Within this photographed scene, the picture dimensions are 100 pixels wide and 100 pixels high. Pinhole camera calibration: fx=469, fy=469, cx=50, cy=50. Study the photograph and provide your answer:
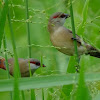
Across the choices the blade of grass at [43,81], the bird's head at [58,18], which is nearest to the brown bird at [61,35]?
the bird's head at [58,18]

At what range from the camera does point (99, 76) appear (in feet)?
5.65

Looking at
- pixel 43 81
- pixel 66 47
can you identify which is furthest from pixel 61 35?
pixel 43 81

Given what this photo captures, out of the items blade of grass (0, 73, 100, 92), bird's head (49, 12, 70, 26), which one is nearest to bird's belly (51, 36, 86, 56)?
bird's head (49, 12, 70, 26)

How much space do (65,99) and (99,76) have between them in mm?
210

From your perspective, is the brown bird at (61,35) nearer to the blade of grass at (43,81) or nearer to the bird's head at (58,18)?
the bird's head at (58,18)

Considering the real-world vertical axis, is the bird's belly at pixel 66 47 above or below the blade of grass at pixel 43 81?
above

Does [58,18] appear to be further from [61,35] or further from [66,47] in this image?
[66,47]

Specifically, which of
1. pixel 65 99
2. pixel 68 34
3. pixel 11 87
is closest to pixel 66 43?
pixel 68 34

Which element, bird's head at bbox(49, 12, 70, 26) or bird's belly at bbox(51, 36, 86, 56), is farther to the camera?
bird's head at bbox(49, 12, 70, 26)

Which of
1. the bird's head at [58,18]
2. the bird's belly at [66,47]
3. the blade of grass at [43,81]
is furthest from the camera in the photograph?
the bird's head at [58,18]

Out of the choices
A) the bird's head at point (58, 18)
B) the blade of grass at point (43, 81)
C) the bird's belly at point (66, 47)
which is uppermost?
the bird's head at point (58, 18)

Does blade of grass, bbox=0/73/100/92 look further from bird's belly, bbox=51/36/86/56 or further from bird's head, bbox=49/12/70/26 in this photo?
bird's head, bbox=49/12/70/26

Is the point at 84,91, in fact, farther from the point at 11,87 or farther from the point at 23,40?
the point at 23,40

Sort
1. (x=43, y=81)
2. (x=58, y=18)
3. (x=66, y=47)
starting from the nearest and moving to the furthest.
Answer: (x=43, y=81) < (x=66, y=47) < (x=58, y=18)
